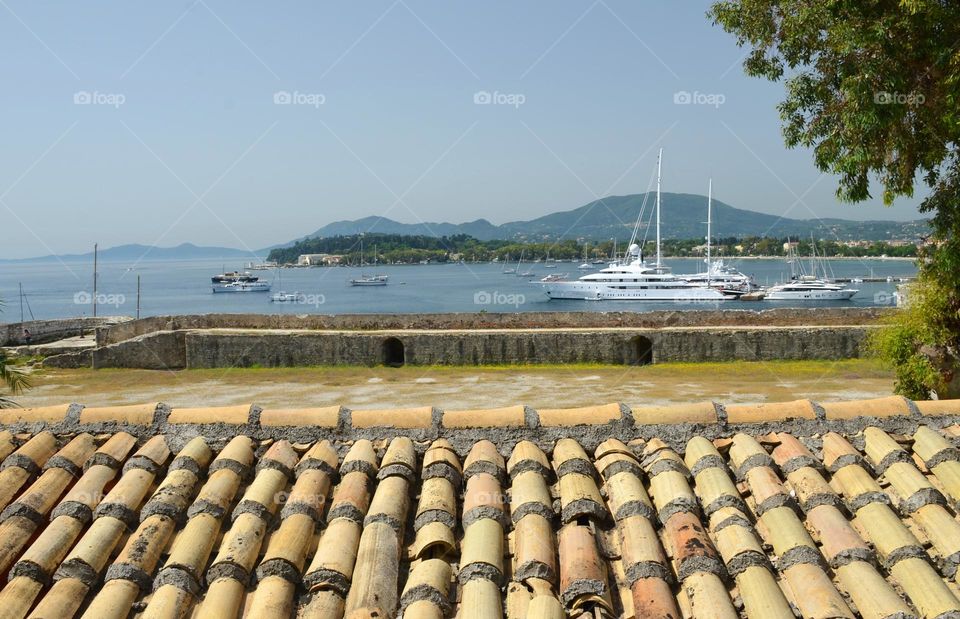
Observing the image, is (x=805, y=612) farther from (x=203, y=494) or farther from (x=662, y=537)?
(x=203, y=494)

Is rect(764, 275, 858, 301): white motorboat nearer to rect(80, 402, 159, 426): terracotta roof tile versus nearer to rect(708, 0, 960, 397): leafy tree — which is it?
rect(708, 0, 960, 397): leafy tree

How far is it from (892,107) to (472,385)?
10.1 metres

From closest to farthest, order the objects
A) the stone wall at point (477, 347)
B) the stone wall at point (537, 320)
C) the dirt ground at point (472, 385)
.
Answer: the dirt ground at point (472, 385) < the stone wall at point (477, 347) < the stone wall at point (537, 320)

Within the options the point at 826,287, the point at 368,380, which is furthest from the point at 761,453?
the point at 826,287

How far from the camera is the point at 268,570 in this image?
316 centimetres

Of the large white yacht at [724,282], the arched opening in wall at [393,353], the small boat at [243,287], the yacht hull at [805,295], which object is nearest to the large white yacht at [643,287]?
the large white yacht at [724,282]

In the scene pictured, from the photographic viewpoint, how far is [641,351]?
19.8 m

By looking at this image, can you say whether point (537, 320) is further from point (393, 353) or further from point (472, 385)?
point (472, 385)

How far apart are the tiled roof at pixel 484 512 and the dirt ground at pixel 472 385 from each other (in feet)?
34.4

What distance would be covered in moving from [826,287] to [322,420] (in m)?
78.2

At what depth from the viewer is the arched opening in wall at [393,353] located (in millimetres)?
20047

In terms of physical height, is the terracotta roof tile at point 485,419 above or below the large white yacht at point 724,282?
above

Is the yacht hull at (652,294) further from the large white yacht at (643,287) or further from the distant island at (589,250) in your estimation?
the distant island at (589,250)

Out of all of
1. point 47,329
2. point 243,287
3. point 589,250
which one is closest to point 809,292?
point 47,329
